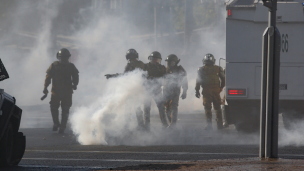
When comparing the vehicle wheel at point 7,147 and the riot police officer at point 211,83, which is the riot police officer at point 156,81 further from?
the vehicle wheel at point 7,147

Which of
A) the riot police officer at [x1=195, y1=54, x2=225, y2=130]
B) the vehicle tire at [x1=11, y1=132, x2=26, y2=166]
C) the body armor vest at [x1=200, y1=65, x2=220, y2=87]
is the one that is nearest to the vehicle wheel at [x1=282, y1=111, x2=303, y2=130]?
the riot police officer at [x1=195, y1=54, x2=225, y2=130]

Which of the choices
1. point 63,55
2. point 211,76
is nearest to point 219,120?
point 211,76

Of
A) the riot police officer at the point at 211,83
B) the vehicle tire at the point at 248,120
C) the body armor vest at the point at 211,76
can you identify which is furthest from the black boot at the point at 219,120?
the vehicle tire at the point at 248,120

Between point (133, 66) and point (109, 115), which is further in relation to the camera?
point (133, 66)

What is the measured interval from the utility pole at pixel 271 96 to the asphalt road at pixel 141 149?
0.62 meters

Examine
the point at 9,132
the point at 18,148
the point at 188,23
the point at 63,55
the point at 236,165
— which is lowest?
the point at 236,165

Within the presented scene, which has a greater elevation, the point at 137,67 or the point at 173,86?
the point at 137,67

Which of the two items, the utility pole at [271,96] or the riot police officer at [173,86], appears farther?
the riot police officer at [173,86]

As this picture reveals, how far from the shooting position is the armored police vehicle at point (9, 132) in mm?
6105

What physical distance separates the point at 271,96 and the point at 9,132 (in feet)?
11.3

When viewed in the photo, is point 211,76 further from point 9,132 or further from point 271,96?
point 9,132

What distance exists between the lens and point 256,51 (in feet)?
32.0

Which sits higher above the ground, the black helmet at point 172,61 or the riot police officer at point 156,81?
the black helmet at point 172,61

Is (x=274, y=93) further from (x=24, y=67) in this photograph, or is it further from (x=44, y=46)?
(x=44, y=46)
